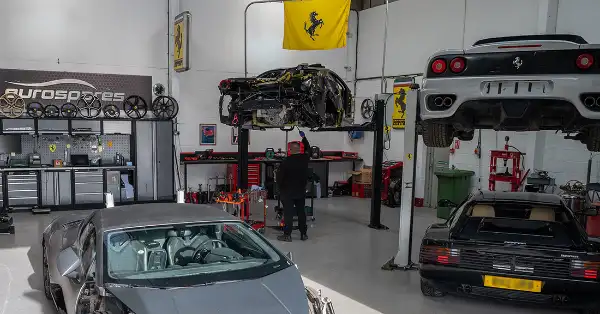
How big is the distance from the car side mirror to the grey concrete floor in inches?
56.5

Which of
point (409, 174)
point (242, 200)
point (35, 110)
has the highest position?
point (35, 110)

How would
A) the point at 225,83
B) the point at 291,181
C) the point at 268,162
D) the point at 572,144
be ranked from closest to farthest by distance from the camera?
1. the point at 225,83
2. the point at 291,181
3. the point at 572,144
4. the point at 268,162

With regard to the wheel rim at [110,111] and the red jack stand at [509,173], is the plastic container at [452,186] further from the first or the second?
the wheel rim at [110,111]

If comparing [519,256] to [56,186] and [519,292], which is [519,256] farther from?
[56,186]

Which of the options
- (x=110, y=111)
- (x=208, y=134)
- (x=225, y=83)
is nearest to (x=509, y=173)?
(x=225, y=83)

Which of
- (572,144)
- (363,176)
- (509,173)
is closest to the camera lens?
(572,144)

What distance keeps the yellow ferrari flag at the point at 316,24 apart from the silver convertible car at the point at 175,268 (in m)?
5.85

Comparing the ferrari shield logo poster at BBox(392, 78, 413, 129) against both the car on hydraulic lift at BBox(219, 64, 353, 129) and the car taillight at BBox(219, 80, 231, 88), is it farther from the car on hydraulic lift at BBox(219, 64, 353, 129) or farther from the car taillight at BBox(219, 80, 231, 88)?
the car taillight at BBox(219, 80, 231, 88)

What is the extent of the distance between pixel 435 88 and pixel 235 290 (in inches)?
101

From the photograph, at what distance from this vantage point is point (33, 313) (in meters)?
3.93

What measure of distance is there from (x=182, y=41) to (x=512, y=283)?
300 inches

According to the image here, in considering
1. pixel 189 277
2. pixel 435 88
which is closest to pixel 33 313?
pixel 189 277

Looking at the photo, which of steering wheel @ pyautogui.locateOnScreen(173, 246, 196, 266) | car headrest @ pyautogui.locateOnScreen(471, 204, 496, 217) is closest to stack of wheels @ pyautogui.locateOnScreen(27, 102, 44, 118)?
steering wheel @ pyautogui.locateOnScreen(173, 246, 196, 266)

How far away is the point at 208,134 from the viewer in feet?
35.7
